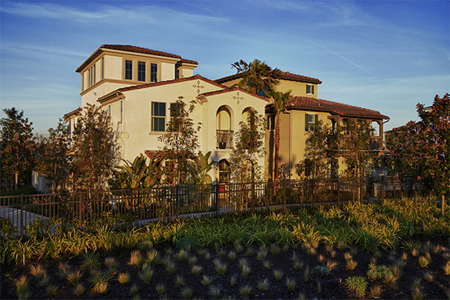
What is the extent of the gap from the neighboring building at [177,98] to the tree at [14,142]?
486 centimetres

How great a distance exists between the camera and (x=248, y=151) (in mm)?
19234

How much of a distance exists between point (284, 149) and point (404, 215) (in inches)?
535

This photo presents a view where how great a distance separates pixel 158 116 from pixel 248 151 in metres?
5.24

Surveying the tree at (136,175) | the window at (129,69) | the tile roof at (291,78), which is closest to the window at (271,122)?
the tile roof at (291,78)

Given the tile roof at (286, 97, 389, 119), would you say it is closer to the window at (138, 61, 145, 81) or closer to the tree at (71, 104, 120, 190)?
the window at (138, 61, 145, 81)

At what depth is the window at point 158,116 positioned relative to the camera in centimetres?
1858

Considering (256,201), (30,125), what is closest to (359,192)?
(256,201)

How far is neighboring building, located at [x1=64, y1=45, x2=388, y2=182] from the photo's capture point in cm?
1814

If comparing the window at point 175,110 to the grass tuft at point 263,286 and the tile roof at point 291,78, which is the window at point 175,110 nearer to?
the tile roof at point 291,78

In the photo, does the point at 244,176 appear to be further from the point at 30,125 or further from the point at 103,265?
the point at 30,125

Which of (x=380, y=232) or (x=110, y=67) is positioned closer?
(x=380, y=232)

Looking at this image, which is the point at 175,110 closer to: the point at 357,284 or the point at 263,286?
the point at 263,286

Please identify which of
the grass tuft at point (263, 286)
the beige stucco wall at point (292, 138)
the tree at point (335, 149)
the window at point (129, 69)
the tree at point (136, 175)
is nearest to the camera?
the grass tuft at point (263, 286)

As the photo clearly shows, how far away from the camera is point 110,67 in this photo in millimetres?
22859
